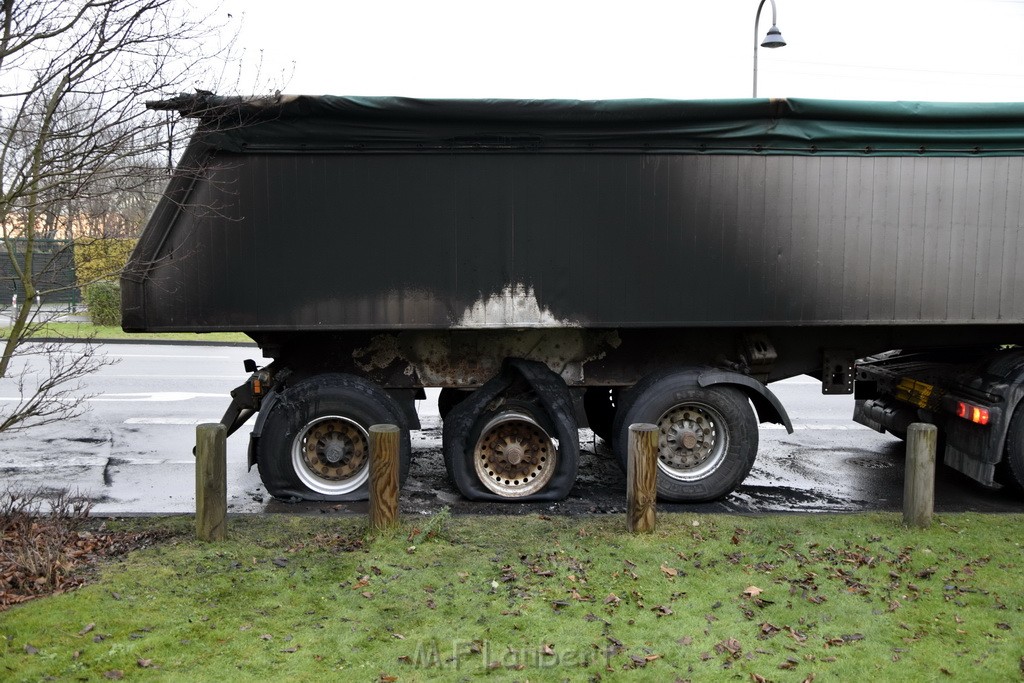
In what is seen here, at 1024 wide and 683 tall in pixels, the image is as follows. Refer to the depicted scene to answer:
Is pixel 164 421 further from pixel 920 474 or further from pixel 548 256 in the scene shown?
pixel 920 474

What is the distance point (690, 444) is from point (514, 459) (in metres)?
1.48

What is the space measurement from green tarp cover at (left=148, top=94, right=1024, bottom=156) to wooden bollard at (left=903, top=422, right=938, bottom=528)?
2.30 meters

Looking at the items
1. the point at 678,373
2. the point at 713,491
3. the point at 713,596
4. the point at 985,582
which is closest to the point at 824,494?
the point at 713,491

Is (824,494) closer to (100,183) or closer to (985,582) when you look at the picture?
(985,582)

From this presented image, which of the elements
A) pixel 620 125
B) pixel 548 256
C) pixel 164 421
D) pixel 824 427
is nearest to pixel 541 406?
pixel 548 256

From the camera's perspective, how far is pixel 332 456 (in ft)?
24.5

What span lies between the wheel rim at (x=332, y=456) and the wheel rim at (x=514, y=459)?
97 centimetres

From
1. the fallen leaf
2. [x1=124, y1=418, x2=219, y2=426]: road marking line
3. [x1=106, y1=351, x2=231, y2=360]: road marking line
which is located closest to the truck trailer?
the fallen leaf

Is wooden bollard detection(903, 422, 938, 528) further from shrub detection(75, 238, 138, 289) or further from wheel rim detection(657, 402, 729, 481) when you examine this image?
shrub detection(75, 238, 138, 289)

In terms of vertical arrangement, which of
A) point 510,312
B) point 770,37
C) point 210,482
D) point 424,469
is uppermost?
point 770,37

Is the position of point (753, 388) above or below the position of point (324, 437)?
above

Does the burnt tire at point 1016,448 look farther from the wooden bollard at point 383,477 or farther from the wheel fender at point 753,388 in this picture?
the wooden bollard at point 383,477

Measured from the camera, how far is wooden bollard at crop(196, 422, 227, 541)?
599cm

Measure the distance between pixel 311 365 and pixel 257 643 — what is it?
3.33 metres
